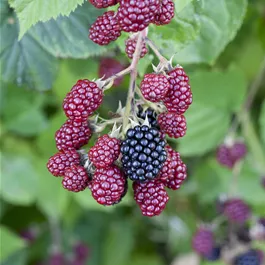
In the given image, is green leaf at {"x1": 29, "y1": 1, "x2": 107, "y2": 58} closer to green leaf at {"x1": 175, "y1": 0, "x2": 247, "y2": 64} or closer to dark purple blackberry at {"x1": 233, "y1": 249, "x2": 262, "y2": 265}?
green leaf at {"x1": 175, "y1": 0, "x2": 247, "y2": 64}

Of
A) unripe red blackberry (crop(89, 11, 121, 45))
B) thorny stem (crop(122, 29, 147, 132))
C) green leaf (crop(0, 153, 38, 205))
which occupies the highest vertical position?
unripe red blackberry (crop(89, 11, 121, 45))

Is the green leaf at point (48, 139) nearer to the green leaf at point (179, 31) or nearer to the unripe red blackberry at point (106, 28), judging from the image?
the green leaf at point (179, 31)

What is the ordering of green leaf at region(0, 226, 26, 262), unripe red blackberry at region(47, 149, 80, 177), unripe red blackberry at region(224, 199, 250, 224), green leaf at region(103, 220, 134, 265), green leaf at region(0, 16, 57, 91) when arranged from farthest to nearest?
green leaf at region(103, 220, 134, 265)
green leaf at region(0, 226, 26, 262)
unripe red blackberry at region(224, 199, 250, 224)
green leaf at region(0, 16, 57, 91)
unripe red blackberry at region(47, 149, 80, 177)

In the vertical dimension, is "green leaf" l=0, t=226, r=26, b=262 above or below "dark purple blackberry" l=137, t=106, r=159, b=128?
below

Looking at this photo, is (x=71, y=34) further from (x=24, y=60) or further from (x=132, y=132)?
(x=132, y=132)

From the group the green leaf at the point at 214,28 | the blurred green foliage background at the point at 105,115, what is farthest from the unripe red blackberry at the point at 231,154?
the green leaf at the point at 214,28

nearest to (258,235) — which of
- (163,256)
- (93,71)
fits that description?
(93,71)

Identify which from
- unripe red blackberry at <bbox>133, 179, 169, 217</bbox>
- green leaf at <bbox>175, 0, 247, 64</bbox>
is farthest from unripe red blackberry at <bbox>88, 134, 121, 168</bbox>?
green leaf at <bbox>175, 0, 247, 64</bbox>

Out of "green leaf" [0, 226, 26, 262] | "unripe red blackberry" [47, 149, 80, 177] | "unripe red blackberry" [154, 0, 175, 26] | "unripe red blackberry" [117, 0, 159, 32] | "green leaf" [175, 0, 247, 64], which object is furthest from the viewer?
"green leaf" [0, 226, 26, 262]
